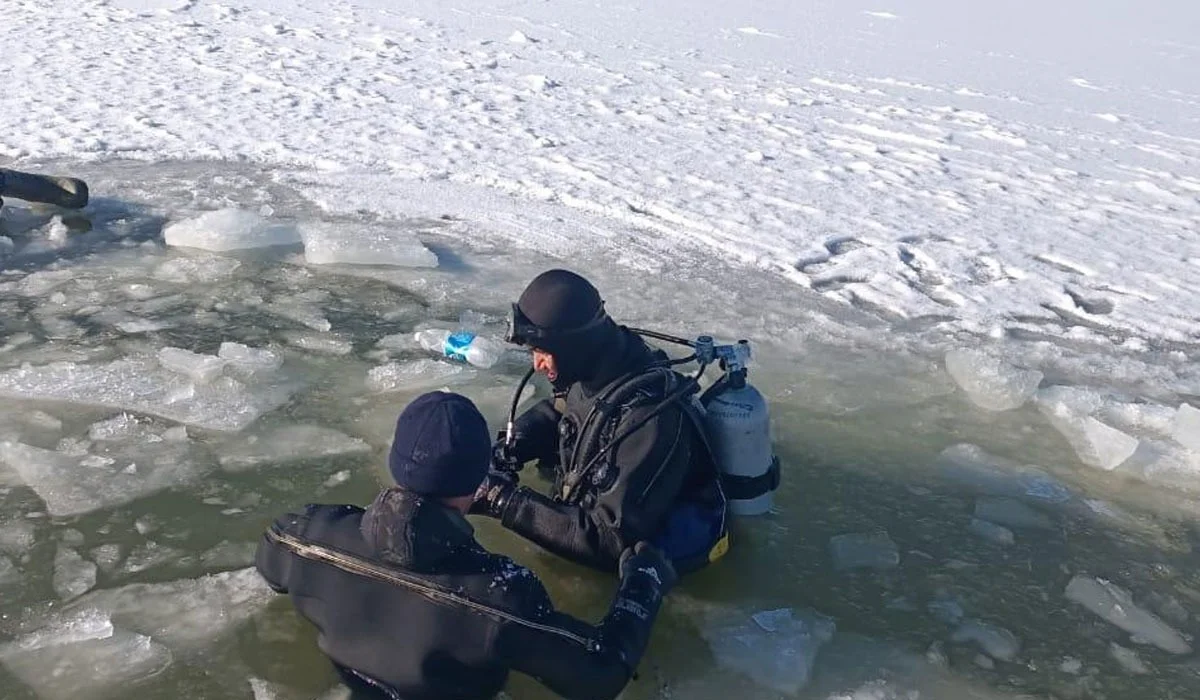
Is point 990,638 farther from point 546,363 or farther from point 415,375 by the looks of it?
point 415,375

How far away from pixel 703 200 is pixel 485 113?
2.99 meters

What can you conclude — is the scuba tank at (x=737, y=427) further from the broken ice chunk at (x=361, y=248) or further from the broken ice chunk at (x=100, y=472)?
the broken ice chunk at (x=361, y=248)

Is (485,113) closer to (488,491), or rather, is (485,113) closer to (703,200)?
(703,200)

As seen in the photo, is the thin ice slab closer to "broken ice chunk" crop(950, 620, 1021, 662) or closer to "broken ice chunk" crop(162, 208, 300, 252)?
"broken ice chunk" crop(162, 208, 300, 252)

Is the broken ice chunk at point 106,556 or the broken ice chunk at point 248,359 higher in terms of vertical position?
the broken ice chunk at point 106,556

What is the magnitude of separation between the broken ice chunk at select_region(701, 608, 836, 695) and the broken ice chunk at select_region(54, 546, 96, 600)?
1.79m

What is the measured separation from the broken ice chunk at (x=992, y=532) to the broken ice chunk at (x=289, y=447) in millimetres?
2191

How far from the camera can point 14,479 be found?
12.3ft

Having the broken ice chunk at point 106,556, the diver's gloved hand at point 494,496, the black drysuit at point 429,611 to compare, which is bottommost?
the broken ice chunk at point 106,556

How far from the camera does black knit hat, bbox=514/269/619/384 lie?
323 cm

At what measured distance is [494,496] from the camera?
341 cm

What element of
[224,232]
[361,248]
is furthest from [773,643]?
[224,232]

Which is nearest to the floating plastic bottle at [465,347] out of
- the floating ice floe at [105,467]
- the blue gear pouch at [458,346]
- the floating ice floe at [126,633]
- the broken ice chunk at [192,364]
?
the blue gear pouch at [458,346]

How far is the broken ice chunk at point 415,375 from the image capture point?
182 inches
